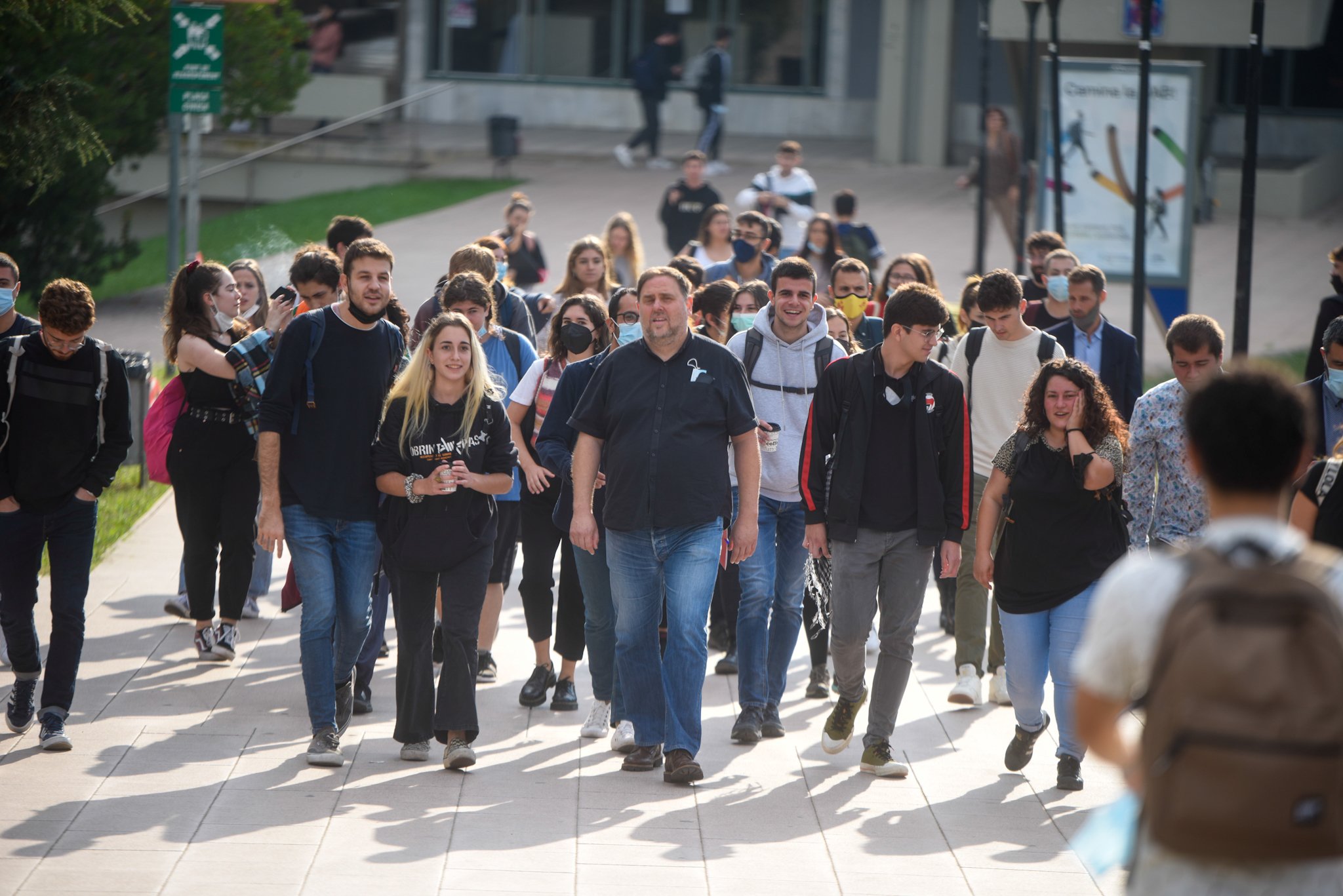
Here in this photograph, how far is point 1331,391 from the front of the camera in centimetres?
653

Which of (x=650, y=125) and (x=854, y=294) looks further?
(x=650, y=125)

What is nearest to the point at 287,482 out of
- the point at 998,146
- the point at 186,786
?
the point at 186,786

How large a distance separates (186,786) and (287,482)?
1.22 m

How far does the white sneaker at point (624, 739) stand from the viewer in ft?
22.1

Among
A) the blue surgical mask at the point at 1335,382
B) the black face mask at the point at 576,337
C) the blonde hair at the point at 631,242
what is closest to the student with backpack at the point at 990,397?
the blue surgical mask at the point at 1335,382

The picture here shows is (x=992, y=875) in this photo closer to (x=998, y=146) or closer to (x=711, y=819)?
(x=711, y=819)

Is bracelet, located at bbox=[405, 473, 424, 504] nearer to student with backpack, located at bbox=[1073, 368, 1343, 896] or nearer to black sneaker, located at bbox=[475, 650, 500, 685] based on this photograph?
black sneaker, located at bbox=[475, 650, 500, 685]

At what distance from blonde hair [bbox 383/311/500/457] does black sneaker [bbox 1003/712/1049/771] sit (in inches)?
99.9

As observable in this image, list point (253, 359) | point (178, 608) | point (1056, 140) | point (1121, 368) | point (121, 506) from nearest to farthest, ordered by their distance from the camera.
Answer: point (253, 359) < point (1121, 368) < point (178, 608) < point (121, 506) < point (1056, 140)

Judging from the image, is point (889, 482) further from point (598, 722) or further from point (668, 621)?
point (598, 722)

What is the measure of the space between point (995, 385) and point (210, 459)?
3.79 meters

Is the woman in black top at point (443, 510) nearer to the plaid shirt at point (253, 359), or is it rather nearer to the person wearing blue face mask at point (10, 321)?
the plaid shirt at point (253, 359)

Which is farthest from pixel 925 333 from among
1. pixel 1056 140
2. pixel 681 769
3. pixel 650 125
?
pixel 650 125

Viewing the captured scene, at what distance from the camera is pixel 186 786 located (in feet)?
20.0
